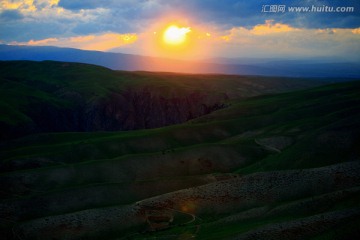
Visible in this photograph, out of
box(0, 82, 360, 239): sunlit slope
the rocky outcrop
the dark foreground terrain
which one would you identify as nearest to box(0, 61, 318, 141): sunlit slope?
the rocky outcrop

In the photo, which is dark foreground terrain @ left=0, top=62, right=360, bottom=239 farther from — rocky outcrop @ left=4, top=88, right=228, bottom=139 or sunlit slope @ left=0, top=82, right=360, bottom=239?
rocky outcrop @ left=4, top=88, right=228, bottom=139

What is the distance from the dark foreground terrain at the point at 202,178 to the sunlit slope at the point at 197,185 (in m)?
0.19

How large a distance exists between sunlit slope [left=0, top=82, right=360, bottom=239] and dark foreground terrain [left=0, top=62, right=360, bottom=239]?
186 mm

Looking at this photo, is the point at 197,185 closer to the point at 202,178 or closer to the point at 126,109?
the point at 202,178

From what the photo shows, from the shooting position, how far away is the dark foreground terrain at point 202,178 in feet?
161

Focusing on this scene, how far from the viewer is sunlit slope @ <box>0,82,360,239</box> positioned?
47.4m

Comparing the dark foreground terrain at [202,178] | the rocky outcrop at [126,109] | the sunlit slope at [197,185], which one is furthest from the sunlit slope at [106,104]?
the sunlit slope at [197,185]

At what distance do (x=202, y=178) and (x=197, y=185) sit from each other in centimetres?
359

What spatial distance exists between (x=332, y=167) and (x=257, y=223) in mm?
19377

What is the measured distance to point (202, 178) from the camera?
73312 millimetres

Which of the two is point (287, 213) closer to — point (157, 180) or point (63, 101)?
point (157, 180)

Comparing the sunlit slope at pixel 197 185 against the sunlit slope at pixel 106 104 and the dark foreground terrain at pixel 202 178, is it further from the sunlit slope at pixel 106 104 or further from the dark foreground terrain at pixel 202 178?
the sunlit slope at pixel 106 104

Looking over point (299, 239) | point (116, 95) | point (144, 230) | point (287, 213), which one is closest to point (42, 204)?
point (144, 230)

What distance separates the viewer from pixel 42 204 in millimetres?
65125
